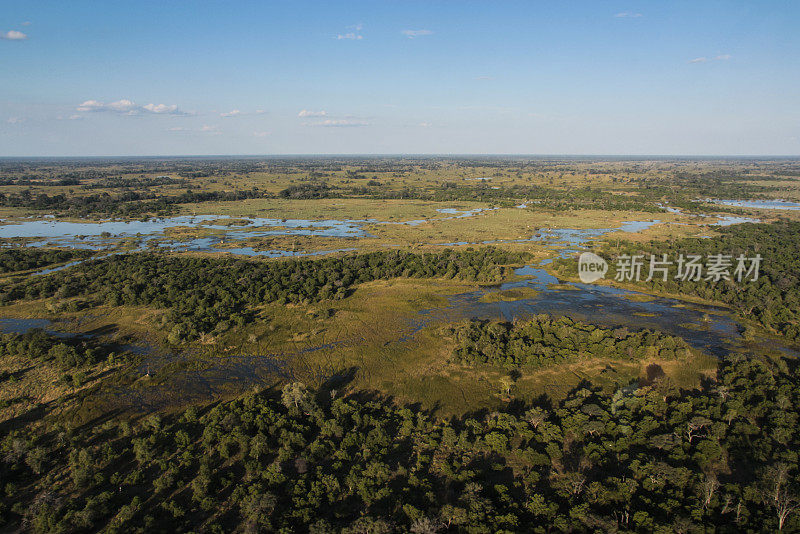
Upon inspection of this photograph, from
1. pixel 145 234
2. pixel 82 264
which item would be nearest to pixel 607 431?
pixel 82 264

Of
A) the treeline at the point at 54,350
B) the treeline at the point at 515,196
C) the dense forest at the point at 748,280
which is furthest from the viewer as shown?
the treeline at the point at 515,196

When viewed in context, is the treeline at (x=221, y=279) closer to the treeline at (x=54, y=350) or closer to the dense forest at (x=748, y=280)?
the treeline at (x=54, y=350)

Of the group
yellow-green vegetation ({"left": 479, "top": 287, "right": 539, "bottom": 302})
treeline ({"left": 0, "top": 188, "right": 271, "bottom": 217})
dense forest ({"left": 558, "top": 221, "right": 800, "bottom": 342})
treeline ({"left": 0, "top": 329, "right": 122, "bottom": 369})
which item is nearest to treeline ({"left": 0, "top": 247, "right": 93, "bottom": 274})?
treeline ({"left": 0, "top": 329, "right": 122, "bottom": 369})

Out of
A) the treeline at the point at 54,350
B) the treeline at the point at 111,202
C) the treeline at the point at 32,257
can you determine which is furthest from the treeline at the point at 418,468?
the treeline at the point at 111,202

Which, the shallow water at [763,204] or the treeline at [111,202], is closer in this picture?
the treeline at [111,202]

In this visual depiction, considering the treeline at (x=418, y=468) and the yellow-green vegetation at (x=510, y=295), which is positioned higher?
the yellow-green vegetation at (x=510, y=295)

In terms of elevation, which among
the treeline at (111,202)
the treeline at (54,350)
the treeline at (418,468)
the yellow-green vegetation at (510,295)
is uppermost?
the treeline at (111,202)

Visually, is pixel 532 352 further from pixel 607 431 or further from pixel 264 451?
pixel 264 451

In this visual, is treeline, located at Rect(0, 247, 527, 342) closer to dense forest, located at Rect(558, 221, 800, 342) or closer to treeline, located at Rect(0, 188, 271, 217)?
dense forest, located at Rect(558, 221, 800, 342)
